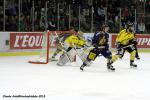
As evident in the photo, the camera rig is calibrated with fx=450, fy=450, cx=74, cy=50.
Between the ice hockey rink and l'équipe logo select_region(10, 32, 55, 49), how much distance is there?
7.24 ft

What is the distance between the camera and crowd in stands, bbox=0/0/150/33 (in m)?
16.8

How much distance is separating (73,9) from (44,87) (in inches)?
395

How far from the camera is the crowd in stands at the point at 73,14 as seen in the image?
16.8 metres

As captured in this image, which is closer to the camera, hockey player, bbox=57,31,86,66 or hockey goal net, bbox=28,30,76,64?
hockey player, bbox=57,31,86,66

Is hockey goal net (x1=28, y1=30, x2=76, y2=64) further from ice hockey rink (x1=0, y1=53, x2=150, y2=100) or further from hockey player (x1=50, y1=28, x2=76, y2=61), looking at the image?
ice hockey rink (x1=0, y1=53, x2=150, y2=100)

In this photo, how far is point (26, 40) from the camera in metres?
16.8

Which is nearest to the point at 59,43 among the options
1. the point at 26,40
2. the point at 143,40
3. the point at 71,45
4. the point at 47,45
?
the point at 47,45

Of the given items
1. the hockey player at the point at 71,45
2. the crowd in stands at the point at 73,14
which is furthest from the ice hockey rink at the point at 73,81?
the crowd in stands at the point at 73,14

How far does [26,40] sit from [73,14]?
2719 millimetres

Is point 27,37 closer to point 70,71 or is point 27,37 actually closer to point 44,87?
point 70,71

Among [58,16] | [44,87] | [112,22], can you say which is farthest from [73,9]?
[44,87]

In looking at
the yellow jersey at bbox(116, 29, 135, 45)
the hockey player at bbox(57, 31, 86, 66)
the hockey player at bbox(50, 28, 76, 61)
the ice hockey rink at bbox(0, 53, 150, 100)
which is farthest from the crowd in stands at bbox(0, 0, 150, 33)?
the yellow jersey at bbox(116, 29, 135, 45)

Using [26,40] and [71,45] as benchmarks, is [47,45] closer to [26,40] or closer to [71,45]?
[71,45]

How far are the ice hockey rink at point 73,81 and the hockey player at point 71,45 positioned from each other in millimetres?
265
